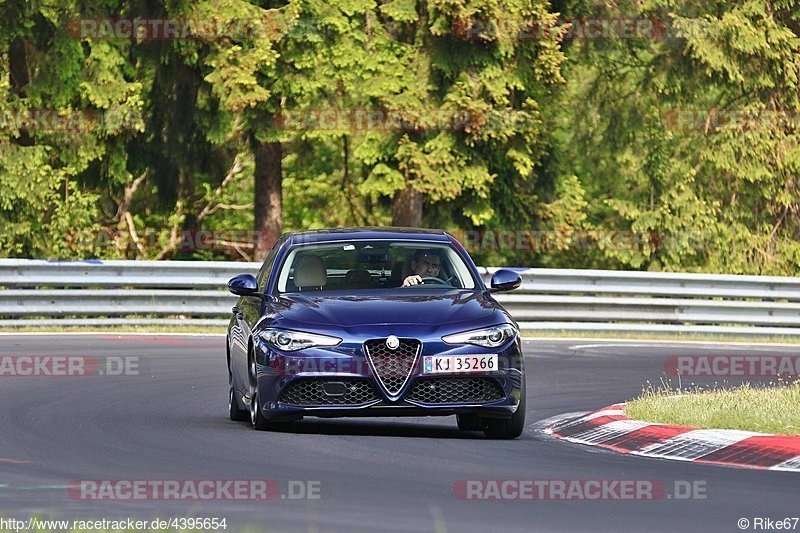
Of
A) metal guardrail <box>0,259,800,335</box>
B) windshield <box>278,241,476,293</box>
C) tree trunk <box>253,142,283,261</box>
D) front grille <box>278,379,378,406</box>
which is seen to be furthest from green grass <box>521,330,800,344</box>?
front grille <box>278,379,378,406</box>

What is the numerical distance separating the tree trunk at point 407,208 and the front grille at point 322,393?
22.0m

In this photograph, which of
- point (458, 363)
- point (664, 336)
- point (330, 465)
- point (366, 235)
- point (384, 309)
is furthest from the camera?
point (664, 336)

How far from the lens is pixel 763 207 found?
1606 inches

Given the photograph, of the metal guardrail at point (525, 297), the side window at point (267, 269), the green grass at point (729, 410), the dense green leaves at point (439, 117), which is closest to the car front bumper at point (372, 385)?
the green grass at point (729, 410)

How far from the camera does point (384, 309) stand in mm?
11766

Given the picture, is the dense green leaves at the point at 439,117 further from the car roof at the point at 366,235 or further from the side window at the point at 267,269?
the car roof at the point at 366,235

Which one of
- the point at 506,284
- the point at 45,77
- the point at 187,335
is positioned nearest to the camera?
the point at 506,284

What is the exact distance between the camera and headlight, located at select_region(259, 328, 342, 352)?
11.5 metres

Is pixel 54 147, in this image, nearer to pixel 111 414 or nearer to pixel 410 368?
pixel 111 414

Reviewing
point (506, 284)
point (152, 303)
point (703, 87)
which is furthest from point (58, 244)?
point (506, 284)

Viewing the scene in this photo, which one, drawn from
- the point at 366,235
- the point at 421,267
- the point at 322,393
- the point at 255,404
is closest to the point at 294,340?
the point at 322,393

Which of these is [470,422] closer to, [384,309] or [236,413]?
[384,309]

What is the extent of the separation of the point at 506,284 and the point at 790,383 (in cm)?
531

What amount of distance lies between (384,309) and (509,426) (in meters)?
1.18
